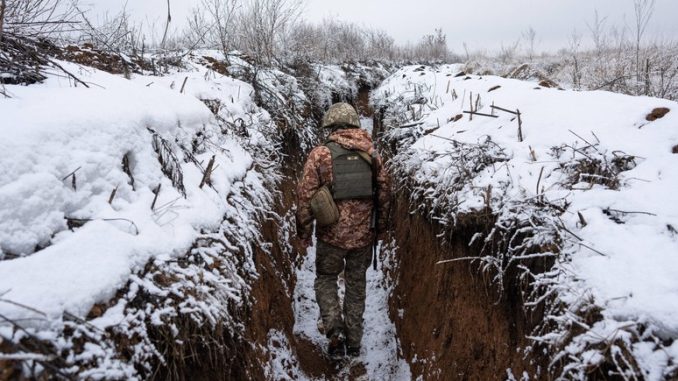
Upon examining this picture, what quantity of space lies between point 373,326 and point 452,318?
1.48 meters

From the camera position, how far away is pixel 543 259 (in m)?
2.25

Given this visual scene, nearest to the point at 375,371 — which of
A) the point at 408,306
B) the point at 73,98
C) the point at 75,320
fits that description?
the point at 408,306

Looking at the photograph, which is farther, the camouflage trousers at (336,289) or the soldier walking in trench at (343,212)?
the camouflage trousers at (336,289)

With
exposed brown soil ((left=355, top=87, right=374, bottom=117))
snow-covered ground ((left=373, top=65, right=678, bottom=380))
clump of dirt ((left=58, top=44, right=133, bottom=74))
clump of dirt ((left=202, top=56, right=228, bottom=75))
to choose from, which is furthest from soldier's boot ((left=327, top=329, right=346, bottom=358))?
exposed brown soil ((left=355, top=87, right=374, bottom=117))

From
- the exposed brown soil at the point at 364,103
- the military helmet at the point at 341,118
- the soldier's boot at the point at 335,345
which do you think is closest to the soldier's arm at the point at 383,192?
the military helmet at the point at 341,118

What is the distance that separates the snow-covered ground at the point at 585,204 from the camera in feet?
5.46

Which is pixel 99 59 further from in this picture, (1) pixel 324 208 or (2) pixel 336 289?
(2) pixel 336 289

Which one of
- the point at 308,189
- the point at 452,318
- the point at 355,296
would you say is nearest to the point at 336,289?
the point at 355,296

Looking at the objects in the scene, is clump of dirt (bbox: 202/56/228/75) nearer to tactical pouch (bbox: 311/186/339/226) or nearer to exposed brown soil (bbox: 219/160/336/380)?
exposed brown soil (bbox: 219/160/336/380)

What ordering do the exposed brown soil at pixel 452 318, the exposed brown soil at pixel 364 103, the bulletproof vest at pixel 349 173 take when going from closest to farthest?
the exposed brown soil at pixel 452 318 < the bulletproof vest at pixel 349 173 < the exposed brown soil at pixel 364 103

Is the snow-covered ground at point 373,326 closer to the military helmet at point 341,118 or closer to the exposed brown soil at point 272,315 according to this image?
the exposed brown soil at point 272,315

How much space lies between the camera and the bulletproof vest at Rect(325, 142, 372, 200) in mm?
3682

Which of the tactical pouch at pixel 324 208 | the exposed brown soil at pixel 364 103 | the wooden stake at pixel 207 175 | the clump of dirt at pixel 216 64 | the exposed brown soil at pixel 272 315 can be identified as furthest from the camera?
the exposed brown soil at pixel 364 103

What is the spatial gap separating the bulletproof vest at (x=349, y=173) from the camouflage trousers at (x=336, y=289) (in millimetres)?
538
